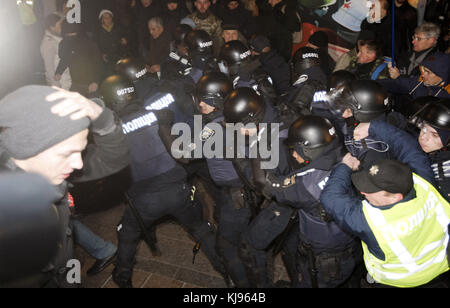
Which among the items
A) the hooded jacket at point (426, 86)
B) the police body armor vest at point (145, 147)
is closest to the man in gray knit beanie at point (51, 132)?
the police body armor vest at point (145, 147)

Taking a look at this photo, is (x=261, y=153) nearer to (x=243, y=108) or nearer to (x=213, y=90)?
(x=243, y=108)

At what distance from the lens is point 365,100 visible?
3.91 meters

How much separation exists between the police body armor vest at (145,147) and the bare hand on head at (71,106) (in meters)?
1.79

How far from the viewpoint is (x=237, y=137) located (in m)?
3.73

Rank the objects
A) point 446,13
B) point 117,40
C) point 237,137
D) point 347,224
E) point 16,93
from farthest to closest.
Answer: point 117,40, point 446,13, point 237,137, point 347,224, point 16,93

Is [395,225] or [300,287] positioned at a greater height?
[395,225]

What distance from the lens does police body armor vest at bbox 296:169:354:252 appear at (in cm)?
306

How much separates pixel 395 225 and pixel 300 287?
1.45 metres

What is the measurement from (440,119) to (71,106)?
11.0 feet

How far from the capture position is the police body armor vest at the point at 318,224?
10.0 feet

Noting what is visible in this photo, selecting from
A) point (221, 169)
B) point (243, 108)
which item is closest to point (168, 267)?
point (221, 169)

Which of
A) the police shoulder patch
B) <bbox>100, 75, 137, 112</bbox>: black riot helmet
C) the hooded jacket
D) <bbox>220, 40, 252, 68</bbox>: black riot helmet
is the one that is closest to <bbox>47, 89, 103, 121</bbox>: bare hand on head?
the police shoulder patch
